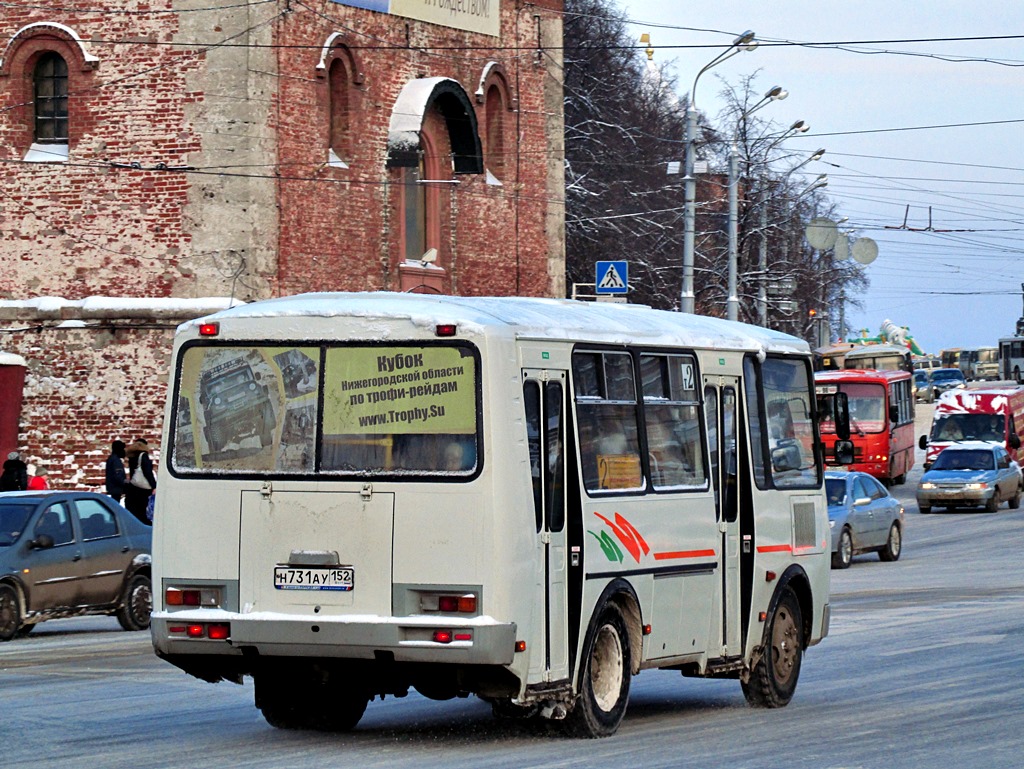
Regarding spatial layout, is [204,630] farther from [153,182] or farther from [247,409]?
[153,182]

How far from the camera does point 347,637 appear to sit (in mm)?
10102

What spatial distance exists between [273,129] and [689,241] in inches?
403

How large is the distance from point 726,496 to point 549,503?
2350mm

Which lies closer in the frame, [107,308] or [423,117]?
[107,308]

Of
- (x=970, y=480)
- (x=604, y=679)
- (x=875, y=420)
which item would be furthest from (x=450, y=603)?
(x=875, y=420)

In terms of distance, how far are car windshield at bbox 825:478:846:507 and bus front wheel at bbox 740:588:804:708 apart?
14.9 meters

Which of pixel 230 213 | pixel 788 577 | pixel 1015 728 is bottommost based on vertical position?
pixel 1015 728

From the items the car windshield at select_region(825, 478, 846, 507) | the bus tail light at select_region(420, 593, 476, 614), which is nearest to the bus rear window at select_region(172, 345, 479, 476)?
the bus tail light at select_region(420, 593, 476, 614)

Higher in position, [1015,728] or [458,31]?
[458,31]

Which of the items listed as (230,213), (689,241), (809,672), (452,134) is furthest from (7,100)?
(809,672)

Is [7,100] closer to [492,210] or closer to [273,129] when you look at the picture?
[273,129]

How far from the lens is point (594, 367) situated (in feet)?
36.9

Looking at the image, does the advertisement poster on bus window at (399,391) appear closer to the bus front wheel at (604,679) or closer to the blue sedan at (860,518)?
the bus front wheel at (604,679)

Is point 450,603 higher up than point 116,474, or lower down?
lower down
